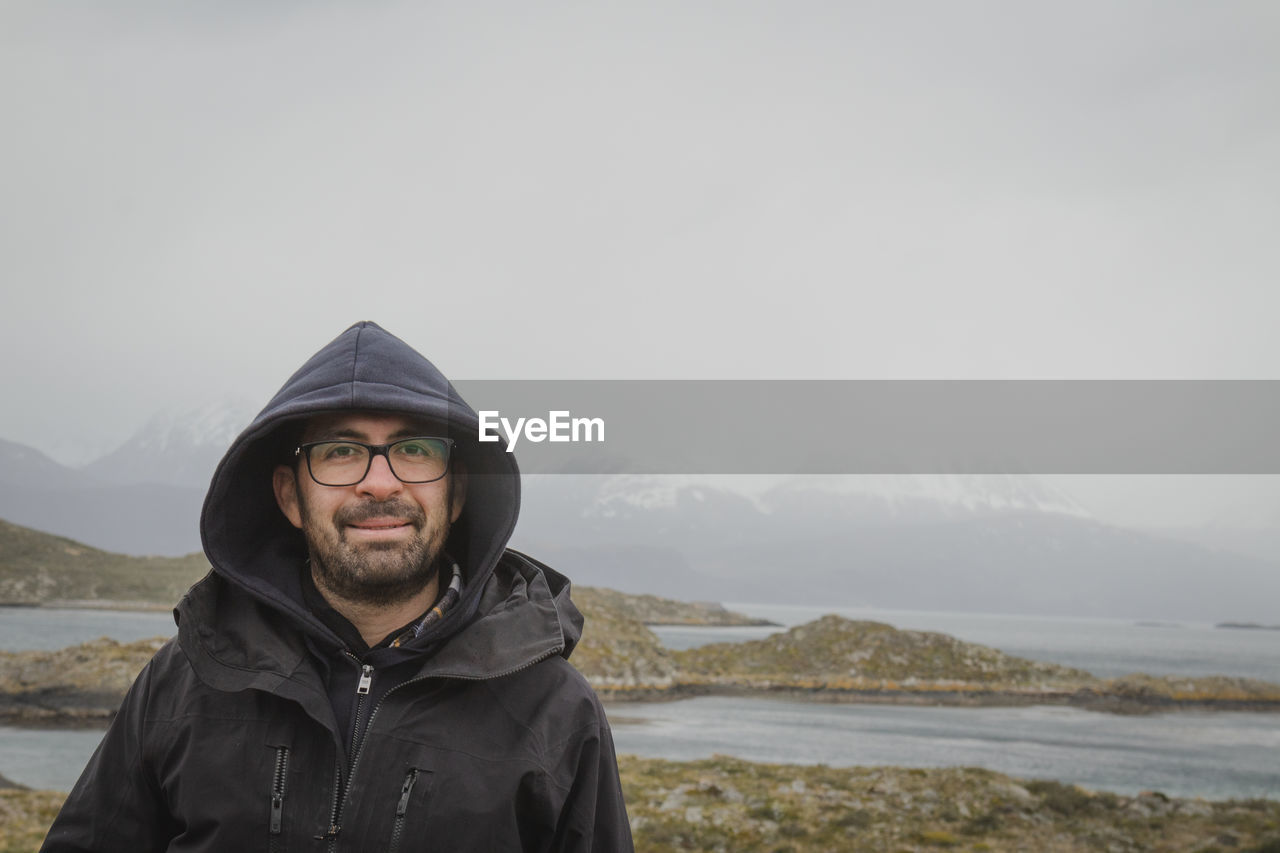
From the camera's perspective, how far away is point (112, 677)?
34.7 m

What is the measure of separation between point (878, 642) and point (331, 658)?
62518 millimetres

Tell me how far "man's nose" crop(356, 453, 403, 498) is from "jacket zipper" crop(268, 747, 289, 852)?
794 millimetres

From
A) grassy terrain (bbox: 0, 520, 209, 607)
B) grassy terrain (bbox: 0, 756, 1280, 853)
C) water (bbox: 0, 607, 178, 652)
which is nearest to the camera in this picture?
grassy terrain (bbox: 0, 756, 1280, 853)

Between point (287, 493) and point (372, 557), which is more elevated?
point (287, 493)

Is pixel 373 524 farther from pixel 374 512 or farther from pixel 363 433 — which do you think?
pixel 363 433

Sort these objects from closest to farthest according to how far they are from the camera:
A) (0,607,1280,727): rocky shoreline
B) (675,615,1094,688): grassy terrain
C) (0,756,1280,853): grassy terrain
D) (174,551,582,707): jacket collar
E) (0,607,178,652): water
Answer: (174,551,582,707): jacket collar < (0,756,1280,853): grassy terrain < (0,607,1280,727): rocky shoreline < (675,615,1094,688): grassy terrain < (0,607,178,652): water

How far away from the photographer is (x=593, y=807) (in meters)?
2.54

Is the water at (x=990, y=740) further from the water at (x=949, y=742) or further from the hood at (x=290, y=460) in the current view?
the hood at (x=290, y=460)

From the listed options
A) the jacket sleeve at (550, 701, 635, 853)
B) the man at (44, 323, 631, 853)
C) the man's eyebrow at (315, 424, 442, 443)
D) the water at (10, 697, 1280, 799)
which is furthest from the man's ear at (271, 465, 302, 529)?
the water at (10, 697, 1280, 799)

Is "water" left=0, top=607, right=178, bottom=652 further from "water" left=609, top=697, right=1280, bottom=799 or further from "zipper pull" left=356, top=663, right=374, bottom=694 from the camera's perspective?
"zipper pull" left=356, top=663, right=374, bottom=694

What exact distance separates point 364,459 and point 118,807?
1249mm

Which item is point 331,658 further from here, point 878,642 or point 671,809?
point 878,642

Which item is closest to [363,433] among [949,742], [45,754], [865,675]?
[45,754]

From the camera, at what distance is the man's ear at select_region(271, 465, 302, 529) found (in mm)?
2982
